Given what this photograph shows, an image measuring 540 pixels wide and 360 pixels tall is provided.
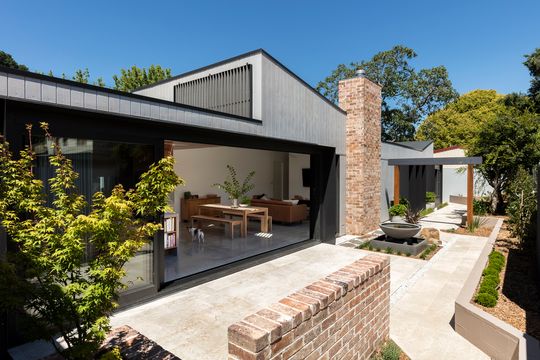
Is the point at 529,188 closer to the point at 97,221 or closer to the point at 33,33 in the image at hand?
the point at 97,221

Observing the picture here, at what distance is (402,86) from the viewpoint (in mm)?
28719

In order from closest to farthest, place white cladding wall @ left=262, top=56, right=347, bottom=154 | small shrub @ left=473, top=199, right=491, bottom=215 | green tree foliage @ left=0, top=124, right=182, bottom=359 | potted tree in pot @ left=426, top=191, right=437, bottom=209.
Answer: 1. green tree foliage @ left=0, top=124, right=182, bottom=359
2. white cladding wall @ left=262, top=56, right=347, bottom=154
3. small shrub @ left=473, top=199, right=491, bottom=215
4. potted tree in pot @ left=426, top=191, right=437, bottom=209

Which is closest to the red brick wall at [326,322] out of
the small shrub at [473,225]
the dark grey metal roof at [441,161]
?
the small shrub at [473,225]

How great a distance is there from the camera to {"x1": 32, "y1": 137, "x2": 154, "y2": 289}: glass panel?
374 cm

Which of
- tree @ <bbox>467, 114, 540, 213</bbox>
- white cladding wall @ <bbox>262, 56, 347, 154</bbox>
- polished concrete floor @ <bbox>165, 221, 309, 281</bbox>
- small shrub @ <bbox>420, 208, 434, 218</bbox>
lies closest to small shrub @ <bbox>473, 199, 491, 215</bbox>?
tree @ <bbox>467, 114, 540, 213</bbox>

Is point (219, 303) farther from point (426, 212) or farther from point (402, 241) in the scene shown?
point (426, 212)

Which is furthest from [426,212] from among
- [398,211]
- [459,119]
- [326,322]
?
[459,119]

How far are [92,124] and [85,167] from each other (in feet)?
1.87

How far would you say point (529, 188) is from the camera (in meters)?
9.12

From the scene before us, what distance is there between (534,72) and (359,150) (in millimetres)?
21980

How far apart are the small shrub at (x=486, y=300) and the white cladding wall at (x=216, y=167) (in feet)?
29.8

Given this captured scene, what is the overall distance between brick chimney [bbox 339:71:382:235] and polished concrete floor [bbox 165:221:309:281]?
1757 millimetres

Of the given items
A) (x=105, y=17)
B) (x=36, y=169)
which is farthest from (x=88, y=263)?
(x=105, y=17)

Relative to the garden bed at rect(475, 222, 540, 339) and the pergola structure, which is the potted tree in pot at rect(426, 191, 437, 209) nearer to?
the pergola structure
